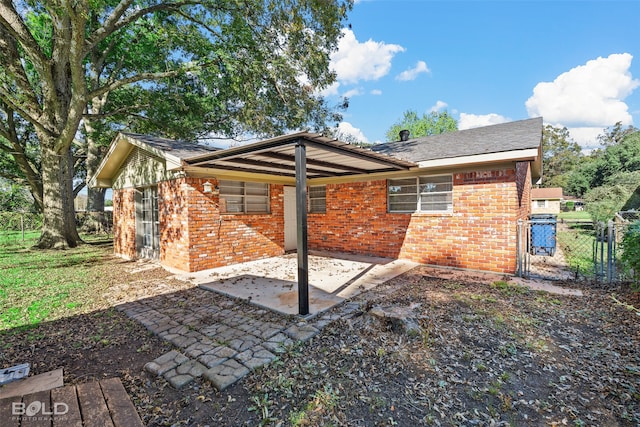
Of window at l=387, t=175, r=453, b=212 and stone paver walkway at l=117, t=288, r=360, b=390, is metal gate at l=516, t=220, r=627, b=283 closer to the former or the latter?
window at l=387, t=175, r=453, b=212

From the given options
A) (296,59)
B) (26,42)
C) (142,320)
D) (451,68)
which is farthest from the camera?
(451,68)

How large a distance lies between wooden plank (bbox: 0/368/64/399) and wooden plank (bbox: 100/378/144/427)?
491 mm

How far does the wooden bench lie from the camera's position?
6.55 ft

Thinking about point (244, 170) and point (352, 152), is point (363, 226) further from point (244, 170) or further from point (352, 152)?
point (352, 152)

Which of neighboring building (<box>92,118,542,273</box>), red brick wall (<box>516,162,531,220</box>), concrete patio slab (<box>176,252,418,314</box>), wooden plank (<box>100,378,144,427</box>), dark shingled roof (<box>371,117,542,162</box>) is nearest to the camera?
wooden plank (<box>100,378,144,427</box>)

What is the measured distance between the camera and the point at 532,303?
4.52 meters

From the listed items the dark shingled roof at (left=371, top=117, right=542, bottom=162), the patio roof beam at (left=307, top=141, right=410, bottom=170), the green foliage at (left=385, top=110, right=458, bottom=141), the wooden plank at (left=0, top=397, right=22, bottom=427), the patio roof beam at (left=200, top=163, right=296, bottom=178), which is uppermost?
the green foliage at (left=385, top=110, right=458, bottom=141)

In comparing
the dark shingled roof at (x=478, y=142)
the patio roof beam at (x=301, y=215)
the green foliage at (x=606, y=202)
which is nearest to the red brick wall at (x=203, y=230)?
the patio roof beam at (x=301, y=215)

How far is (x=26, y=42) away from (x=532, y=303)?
13598mm

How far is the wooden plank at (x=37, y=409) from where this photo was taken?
1.96m

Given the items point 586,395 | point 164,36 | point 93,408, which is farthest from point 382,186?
point 164,36

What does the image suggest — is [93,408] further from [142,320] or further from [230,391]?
[142,320]

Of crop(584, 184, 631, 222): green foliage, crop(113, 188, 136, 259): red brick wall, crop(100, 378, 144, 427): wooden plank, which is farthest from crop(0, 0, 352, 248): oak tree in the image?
crop(584, 184, 631, 222): green foliage

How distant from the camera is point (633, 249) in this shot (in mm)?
4383
